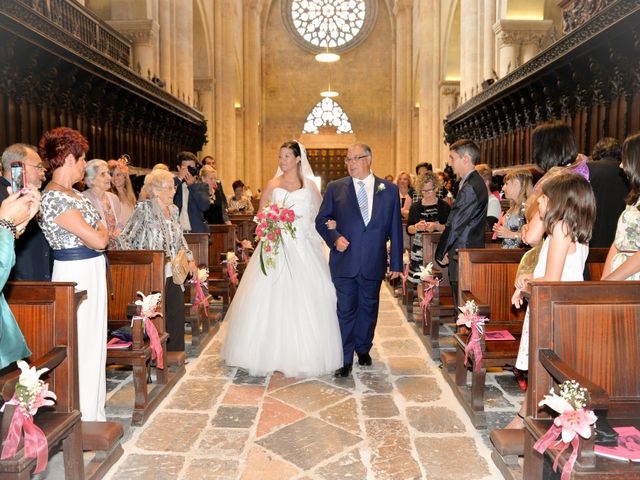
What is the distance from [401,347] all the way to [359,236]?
5.25 ft

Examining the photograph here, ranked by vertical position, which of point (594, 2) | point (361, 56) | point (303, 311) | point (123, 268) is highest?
point (361, 56)

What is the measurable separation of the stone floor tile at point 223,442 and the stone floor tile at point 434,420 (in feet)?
3.76

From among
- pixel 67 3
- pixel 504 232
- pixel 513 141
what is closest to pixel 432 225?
pixel 504 232

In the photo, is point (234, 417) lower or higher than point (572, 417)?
lower

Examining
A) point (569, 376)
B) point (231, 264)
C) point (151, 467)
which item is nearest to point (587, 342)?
point (569, 376)

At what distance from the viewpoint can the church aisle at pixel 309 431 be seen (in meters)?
3.25

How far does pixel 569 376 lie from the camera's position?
2.34 metres

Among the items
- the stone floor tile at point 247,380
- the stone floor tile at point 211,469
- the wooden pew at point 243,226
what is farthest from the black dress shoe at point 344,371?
the wooden pew at point 243,226

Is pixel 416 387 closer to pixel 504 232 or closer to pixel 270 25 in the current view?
A: pixel 504 232

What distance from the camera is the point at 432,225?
683 cm

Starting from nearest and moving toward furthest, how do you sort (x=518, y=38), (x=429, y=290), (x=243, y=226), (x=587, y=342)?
(x=587, y=342) < (x=429, y=290) < (x=243, y=226) < (x=518, y=38)

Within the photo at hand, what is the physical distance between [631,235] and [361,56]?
29.5 meters

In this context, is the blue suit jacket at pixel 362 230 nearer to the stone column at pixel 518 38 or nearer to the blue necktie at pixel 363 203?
the blue necktie at pixel 363 203

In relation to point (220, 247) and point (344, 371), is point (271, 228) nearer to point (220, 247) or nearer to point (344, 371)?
point (344, 371)
